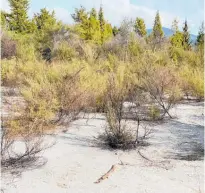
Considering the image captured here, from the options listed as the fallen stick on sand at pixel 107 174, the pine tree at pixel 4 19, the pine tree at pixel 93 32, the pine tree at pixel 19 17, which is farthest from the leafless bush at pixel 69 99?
the pine tree at pixel 19 17

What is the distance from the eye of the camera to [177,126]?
820 centimetres

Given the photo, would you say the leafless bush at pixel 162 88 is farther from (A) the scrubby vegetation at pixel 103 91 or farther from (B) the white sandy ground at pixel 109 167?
(B) the white sandy ground at pixel 109 167

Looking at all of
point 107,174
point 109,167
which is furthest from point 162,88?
point 107,174

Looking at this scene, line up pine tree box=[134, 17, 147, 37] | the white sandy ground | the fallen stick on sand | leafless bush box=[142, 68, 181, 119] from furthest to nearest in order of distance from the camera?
pine tree box=[134, 17, 147, 37] → leafless bush box=[142, 68, 181, 119] → the fallen stick on sand → the white sandy ground

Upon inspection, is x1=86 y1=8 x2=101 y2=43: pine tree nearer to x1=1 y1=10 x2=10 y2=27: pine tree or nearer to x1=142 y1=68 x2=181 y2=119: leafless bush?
x1=1 y1=10 x2=10 y2=27: pine tree

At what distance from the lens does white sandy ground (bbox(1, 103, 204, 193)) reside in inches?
181

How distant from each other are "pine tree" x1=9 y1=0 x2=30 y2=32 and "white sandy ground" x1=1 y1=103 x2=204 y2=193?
133ft

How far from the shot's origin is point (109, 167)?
5.37 m

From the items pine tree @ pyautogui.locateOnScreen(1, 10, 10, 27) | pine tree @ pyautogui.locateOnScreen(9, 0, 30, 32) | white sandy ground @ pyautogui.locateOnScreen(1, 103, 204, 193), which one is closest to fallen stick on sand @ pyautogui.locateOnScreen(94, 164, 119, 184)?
white sandy ground @ pyautogui.locateOnScreen(1, 103, 204, 193)

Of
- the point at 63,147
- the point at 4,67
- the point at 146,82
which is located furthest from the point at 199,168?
the point at 4,67

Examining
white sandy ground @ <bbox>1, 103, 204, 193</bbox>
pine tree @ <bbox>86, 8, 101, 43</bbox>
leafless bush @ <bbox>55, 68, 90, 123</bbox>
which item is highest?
pine tree @ <bbox>86, 8, 101, 43</bbox>

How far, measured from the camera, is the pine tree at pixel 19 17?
45938 millimetres

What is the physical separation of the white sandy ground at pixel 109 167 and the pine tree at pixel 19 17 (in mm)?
40690

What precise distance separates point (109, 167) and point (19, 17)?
4371 centimetres
